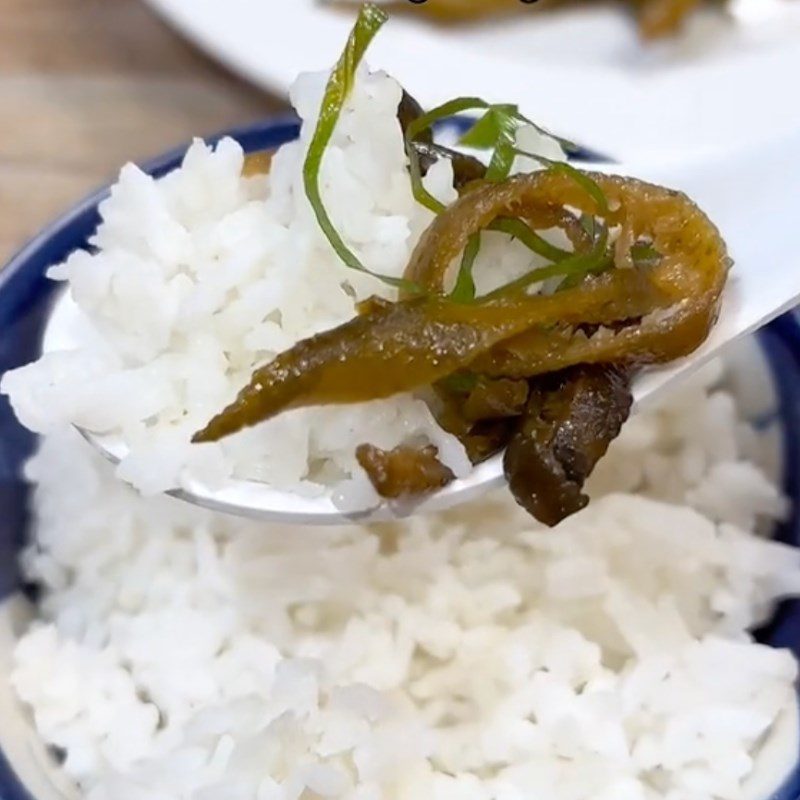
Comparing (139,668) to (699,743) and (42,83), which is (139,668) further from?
(42,83)

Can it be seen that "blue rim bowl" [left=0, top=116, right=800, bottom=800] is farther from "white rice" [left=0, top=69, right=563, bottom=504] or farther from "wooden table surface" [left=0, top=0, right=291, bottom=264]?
"wooden table surface" [left=0, top=0, right=291, bottom=264]

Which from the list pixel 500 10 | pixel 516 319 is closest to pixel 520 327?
pixel 516 319

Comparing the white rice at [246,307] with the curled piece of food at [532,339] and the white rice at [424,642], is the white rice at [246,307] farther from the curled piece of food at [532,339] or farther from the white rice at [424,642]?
the white rice at [424,642]

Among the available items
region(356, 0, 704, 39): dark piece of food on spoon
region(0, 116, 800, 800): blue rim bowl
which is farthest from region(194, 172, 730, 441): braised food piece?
region(356, 0, 704, 39): dark piece of food on spoon

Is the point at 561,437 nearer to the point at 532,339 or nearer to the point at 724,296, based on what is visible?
the point at 532,339

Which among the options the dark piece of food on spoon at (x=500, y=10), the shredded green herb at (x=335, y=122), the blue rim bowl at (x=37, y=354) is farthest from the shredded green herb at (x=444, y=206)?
the dark piece of food on spoon at (x=500, y=10)

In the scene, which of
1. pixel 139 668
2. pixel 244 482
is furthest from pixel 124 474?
pixel 139 668

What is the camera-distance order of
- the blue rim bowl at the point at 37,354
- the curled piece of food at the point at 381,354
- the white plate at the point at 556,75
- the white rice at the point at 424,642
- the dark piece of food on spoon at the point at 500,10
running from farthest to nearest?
the dark piece of food on spoon at the point at 500,10 < the white plate at the point at 556,75 < the blue rim bowl at the point at 37,354 < the white rice at the point at 424,642 < the curled piece of food at the point at 381,354
